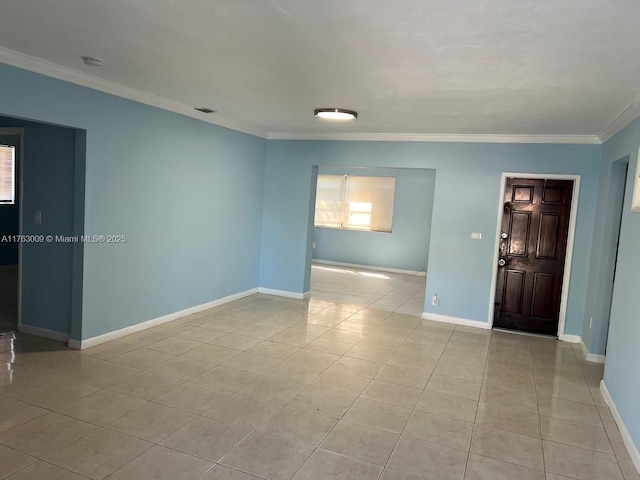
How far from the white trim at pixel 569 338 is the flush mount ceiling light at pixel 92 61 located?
18.1ft

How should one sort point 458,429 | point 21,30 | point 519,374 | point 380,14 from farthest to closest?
point 519,374, point 458,429, point 21,30, point 380,14

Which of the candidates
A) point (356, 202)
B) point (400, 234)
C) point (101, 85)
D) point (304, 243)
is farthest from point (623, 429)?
point (356, 202)

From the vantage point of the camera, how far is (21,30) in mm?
2779

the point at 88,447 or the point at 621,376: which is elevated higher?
the point at 621,376

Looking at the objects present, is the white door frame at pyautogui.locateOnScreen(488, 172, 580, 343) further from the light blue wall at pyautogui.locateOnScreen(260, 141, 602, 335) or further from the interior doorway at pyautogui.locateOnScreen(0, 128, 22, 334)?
the interior doorway at pyautogui.locateOnScreen(0, 128, 22, 334)

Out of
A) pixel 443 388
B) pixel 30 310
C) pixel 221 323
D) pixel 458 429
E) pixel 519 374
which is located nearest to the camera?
pixel 458 429

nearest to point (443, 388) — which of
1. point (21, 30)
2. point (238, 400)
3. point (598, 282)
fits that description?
point (238, 400)

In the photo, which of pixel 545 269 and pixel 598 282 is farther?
pixel 545 269

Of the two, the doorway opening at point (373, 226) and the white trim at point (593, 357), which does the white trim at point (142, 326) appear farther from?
the white trim at point (593, 357)

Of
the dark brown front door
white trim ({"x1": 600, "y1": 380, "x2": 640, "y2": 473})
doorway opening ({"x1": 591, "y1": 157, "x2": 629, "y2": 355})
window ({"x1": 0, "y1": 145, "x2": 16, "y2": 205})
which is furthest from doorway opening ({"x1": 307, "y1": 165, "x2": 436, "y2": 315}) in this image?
window ({"x1": 0, "y1": 145, "x2": 16, "y2": 205})

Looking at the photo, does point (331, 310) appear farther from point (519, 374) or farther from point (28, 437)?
point (28, 437)

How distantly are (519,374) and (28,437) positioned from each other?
3.86m

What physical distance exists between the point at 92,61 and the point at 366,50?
6.77ft

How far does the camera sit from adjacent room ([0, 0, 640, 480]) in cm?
253
